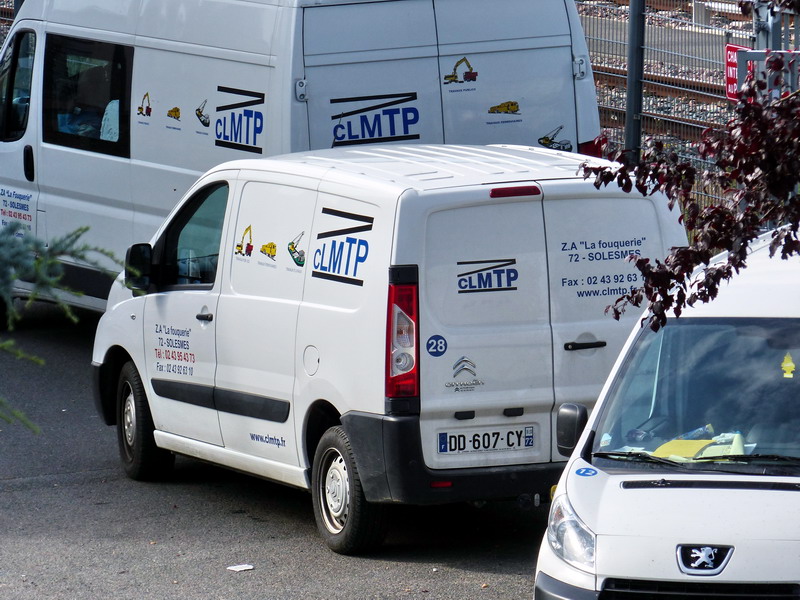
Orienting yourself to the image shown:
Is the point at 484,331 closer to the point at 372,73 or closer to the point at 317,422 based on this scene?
the point at 317,422

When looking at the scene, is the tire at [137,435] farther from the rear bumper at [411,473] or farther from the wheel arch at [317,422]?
the rear bumper at [411,473]

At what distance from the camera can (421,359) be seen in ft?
21.9

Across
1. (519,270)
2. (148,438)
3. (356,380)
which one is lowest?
(148,438)

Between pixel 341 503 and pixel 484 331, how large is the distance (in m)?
1.14

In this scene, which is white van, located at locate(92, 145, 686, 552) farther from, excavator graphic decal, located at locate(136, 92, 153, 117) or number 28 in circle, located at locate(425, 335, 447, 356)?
excavator graphic decal, located at locate(136, 92, 153, 117)

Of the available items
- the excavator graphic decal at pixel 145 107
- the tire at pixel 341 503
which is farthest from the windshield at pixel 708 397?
the excavator graphic decal at pixel 145 107

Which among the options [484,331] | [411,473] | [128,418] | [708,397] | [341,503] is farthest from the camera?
[128,418]

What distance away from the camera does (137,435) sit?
873cm

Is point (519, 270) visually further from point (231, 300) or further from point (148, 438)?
point (148, 438)

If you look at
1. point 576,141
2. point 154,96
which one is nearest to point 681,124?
point 576,141

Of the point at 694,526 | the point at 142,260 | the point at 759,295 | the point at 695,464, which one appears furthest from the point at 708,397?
the point at 142,260

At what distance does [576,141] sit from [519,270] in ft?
13.2

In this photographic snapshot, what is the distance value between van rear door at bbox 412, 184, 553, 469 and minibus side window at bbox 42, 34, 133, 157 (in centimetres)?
528

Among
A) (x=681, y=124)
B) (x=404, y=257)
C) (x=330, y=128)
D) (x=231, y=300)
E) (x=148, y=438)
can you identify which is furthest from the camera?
(x=681, y=124)
